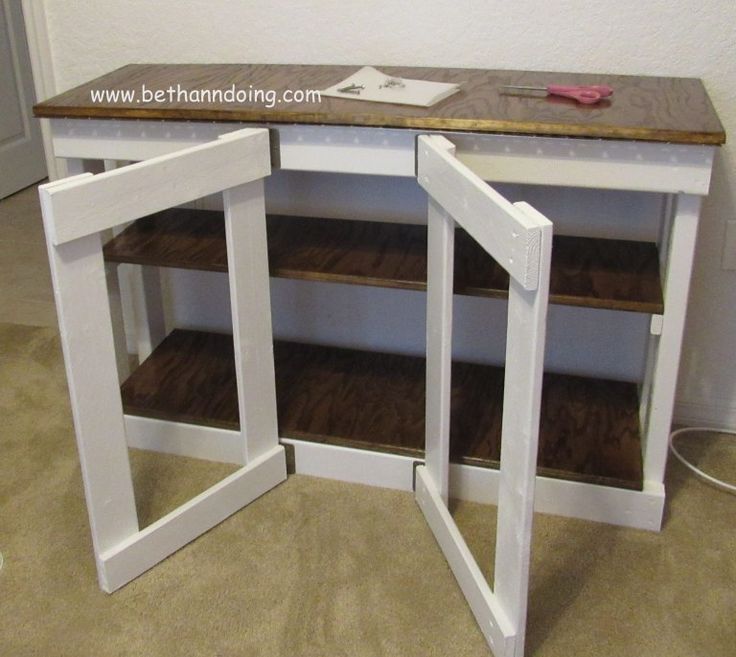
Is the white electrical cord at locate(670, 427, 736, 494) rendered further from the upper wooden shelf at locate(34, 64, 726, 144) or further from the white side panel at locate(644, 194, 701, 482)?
the upper wooden shelf at locate(34, 64, 726, 144)

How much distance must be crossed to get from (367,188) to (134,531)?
79cm

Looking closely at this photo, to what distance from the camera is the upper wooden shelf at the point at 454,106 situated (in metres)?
1.31

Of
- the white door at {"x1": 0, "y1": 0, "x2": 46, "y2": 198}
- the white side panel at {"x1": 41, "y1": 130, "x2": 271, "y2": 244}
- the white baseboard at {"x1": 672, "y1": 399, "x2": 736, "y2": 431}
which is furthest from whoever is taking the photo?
the white door at {"x1": 0, "y1": 0, "x2": 46, "y2": 198}

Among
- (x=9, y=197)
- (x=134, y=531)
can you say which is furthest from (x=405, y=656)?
(x=9, y=197)

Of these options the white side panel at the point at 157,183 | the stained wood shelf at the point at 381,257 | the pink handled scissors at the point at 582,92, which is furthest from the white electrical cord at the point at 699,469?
the white side panel at the point at 157,183

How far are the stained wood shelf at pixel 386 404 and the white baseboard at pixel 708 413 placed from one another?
0.15 m

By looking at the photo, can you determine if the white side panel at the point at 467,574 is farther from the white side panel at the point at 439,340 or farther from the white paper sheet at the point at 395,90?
the white paper sheet at the point at 395,90

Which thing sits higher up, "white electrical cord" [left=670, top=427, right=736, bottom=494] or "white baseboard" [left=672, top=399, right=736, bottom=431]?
"white baseboard" [left=672, top=399, right=736, bottom=431]

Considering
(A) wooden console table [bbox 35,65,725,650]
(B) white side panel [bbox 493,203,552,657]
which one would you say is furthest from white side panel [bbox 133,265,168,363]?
(B) white side panel [bbox 493,203,552,657]

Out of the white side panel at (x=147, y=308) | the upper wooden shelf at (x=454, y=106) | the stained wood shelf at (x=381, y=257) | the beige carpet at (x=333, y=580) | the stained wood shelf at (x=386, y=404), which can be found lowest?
the beige carpet at (x=333, y=580)

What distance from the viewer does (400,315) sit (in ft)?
6.24

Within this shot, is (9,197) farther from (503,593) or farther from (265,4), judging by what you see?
(503,593)

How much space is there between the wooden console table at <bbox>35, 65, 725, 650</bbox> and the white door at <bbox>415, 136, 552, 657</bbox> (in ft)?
0.28

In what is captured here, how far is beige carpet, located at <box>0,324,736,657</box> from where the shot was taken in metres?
1.32
